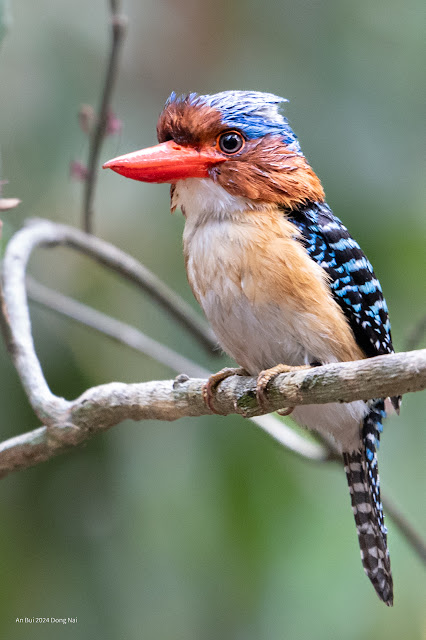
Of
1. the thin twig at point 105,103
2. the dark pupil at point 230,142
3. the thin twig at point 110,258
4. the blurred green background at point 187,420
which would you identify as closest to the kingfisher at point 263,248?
the dark pupil at point 230,142

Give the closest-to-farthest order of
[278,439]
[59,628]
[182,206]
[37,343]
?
[182,206] → [278,439] → [59,628] → [37,343]

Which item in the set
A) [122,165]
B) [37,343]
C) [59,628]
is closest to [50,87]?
[37,343]

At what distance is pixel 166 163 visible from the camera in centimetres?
207

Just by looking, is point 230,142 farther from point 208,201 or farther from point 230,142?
point 208,201

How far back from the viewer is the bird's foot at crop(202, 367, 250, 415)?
2.08 m

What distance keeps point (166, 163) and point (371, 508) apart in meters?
1.12

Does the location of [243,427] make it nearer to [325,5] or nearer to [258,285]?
[258,285]

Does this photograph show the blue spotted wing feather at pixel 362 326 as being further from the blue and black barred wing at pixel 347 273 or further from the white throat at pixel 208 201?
the white throat at pixel 208 201

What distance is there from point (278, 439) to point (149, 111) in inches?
79.5

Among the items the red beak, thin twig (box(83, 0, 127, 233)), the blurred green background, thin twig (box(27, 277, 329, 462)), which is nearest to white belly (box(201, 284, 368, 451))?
the red beak

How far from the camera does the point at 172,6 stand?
4.14 meters

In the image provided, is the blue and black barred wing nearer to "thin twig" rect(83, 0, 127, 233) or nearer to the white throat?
the white throat

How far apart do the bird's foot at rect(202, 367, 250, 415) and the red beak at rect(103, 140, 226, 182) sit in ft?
1.71

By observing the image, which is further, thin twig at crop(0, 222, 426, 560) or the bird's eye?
the bird's eye
